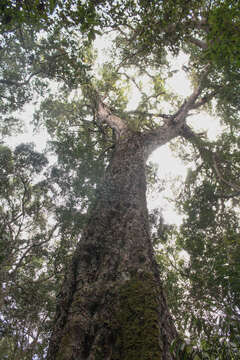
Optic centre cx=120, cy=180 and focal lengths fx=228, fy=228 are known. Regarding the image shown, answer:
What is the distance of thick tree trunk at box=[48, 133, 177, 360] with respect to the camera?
1981 millimetres

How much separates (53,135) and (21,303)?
914 centimetres

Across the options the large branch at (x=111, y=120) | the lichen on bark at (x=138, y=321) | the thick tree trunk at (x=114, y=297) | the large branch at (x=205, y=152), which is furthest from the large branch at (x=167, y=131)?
the lichen on bark at (x=138, y=321)

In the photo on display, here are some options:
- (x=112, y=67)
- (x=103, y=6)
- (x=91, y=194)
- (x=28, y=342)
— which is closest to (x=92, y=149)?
(x=91, y=194)

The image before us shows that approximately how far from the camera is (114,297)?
2.44m

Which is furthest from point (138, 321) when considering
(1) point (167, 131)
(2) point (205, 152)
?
(2) point (205, 152)

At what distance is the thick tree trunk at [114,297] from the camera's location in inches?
78.0

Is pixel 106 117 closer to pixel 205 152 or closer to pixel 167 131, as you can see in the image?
pixel 167 131

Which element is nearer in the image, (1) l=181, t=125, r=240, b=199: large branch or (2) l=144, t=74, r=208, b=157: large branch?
(2) l=144, t=74, r=208, b=157: large branch

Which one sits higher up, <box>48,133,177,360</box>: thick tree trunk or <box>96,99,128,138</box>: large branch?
<box>96,99,128,138</box>: large branch

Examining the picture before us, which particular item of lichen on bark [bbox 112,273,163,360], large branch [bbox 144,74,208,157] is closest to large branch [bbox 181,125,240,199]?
large branch [bbox 144,74,208,157]

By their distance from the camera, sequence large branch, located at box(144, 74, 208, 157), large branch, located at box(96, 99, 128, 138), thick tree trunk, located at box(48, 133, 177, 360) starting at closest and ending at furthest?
thick tree trunk, located at box(48, 133, 177, 360) → large branch, located at box(144, 74, 208, 157) → large branch, located at box(96, 99, 128, 138)

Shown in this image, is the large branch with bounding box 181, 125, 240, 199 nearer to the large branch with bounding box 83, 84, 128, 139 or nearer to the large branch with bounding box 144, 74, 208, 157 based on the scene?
the large branch with bounding box 144, 74, 208, 157

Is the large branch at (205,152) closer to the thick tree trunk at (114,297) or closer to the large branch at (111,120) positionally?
the large branch at (111,120)

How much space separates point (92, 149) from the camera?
12.4 metres
